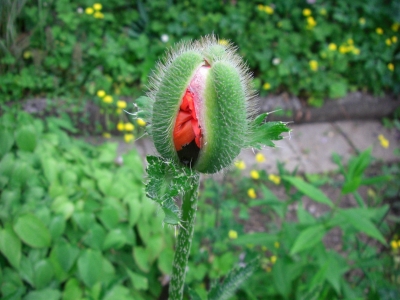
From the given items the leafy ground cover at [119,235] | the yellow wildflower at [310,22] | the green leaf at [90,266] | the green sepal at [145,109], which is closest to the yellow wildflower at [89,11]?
the leafy ground cover at [119,235]

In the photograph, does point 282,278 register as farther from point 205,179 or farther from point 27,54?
point 27,54

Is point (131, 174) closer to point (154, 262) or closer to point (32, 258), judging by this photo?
point (154, 262)

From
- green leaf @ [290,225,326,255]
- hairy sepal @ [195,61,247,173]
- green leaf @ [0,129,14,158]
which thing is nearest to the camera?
hairy sepal @ [195,61,247,173]

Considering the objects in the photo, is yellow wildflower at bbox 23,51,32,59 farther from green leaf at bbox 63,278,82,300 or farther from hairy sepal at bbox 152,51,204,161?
hairy sepal at bbox 152,51,204,161

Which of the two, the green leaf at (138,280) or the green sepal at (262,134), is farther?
the green leaf at (138,280)

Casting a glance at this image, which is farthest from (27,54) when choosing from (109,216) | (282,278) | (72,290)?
(282,278)

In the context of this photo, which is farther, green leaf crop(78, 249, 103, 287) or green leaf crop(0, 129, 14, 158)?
green leaf crop(0, 129, 14, 158)

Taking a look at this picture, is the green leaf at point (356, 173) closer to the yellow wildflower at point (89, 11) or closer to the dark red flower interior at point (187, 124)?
the dark red flower interior at point (187, 124)

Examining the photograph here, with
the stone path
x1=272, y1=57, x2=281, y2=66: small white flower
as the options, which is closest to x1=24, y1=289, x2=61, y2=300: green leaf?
the stone path

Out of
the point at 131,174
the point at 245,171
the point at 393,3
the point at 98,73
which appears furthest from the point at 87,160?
the point at 393,3
